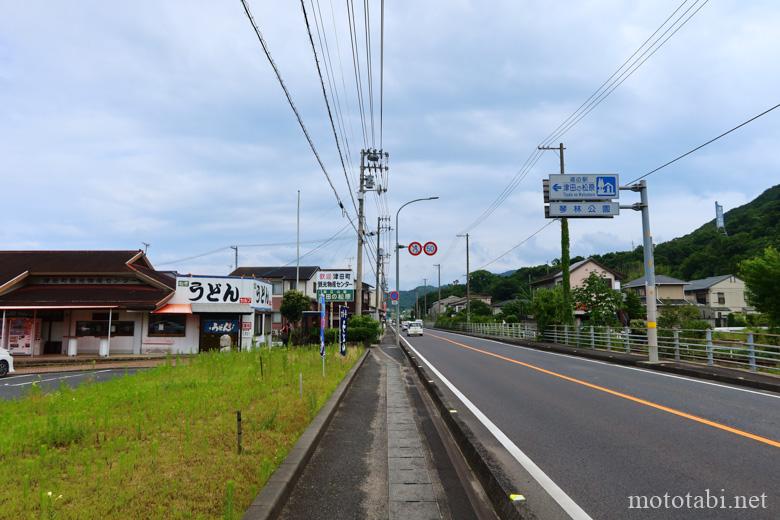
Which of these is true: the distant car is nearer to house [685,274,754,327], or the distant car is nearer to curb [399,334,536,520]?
house [685,274,754,327]

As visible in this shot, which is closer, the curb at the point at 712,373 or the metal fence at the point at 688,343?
the curb at the point at 712,373

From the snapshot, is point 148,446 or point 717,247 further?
point 717,247

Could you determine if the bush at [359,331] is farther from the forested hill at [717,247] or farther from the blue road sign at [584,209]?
the forested hill at [717,247]

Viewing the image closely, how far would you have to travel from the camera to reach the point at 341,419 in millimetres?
7969

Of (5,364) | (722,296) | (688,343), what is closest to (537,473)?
(688,343)

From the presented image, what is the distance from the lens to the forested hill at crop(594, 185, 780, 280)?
56156 mm

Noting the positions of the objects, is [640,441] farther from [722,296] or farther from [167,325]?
[722,296]

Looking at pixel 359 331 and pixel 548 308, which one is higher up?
pixel 548 308

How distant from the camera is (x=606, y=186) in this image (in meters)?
18.5

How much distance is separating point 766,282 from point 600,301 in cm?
792

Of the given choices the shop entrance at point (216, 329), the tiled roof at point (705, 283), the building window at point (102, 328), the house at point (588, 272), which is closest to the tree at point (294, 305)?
the shop entrance at point (216, 329)

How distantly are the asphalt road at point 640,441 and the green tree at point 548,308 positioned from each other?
18377 mm

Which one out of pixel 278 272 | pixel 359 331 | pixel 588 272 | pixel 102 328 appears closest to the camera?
pixel 102 328

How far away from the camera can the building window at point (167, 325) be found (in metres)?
24.7
